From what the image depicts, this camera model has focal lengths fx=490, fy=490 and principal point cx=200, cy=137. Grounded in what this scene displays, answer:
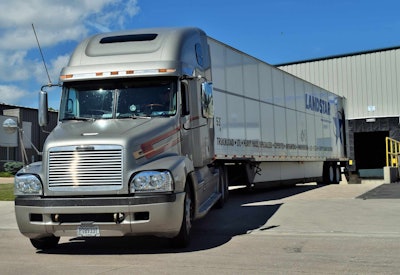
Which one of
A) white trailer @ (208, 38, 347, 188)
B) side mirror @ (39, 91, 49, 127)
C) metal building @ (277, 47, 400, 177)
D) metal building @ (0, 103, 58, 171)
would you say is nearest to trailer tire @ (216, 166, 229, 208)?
white trailer @ (208, 38, 347, 188)

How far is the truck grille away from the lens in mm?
7129

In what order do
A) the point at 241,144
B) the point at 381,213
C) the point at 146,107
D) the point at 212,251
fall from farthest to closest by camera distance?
1. the point at 241,144
2. the point at 381,213
3. the point at 146,107
4. the point at 212,251

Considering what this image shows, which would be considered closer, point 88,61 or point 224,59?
point 88,61

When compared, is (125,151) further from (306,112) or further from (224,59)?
(306,112)

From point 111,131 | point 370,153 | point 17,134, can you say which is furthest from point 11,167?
point 111,131

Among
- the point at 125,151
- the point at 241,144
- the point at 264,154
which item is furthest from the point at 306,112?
the point at 125,151

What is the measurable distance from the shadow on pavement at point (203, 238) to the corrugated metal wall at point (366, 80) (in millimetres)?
23351

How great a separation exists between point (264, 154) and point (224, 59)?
4013 millimetres

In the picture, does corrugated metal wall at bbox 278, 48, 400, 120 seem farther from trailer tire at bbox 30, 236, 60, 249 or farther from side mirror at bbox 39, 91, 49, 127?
trailer tire at bbox 30, 236, 60, 249

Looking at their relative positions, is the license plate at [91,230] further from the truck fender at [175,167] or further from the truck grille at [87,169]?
the truck fender at [175,167]

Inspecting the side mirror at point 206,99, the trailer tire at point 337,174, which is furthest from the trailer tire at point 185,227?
the trailer tire at point 337,174

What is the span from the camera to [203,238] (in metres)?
9.05

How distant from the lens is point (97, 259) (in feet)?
23.8

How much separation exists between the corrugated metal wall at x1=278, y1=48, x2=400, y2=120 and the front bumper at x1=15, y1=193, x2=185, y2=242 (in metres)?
29.8
